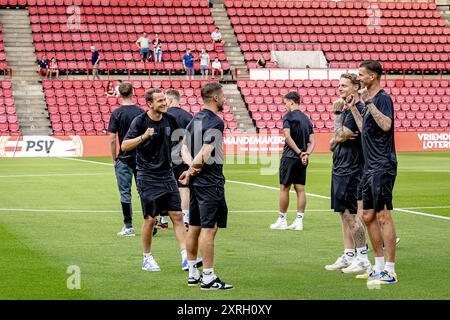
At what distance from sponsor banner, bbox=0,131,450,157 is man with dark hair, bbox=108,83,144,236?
24557mm

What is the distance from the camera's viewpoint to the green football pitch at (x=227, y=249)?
31.8ft

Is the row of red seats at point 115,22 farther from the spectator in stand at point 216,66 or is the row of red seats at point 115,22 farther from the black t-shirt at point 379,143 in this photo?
the black t-shirt at point 379,143

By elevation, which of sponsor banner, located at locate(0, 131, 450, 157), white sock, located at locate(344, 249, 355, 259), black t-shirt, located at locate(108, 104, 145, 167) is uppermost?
black t-shirt, located at locate(108, 104, 145, 167)

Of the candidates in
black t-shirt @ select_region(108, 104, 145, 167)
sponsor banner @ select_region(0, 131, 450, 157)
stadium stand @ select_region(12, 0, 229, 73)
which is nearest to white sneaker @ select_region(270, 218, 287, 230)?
black t-shirt @ select_region(108, 104, 145, 167)

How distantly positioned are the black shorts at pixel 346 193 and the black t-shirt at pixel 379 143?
121 cm

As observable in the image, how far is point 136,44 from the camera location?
47.6m

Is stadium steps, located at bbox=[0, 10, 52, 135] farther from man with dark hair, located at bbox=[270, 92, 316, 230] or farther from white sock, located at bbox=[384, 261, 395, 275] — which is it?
white sock, located at bbox=[384, 261, 395, 275]

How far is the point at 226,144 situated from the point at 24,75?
1185cm

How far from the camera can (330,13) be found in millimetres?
55125

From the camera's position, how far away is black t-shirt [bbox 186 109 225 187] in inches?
377

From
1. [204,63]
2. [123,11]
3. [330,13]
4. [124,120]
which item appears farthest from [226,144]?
[124,120]

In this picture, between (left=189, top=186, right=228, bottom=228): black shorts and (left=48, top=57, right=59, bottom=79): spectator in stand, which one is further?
(left=48, top=57, right=59, bottom=79): spectator in stand

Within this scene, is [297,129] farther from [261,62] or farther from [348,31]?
[348,31]
